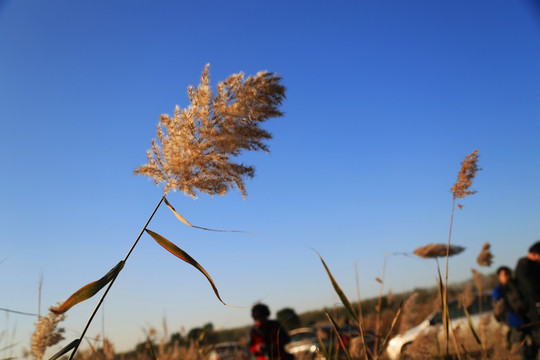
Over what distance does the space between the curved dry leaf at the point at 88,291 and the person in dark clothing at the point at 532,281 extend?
5.53m

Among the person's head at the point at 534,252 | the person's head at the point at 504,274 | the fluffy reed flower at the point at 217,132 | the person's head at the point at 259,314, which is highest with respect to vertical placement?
the fluffy reed flower at the point at 217,132

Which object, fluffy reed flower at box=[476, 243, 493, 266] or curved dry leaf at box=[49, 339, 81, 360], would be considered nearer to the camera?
curved dry leaf at box=[49, 339, 81, 360]

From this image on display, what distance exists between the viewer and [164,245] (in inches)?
71.4

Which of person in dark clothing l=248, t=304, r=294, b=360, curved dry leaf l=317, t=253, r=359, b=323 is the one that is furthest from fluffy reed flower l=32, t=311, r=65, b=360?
person in dark clothing l=248, t=304, r=294, b=360

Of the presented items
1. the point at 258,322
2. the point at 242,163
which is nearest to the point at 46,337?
the point at 242,163

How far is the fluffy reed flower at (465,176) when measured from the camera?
219cm

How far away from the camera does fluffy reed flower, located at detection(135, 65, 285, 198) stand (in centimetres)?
191

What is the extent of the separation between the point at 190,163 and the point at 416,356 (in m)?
1.97

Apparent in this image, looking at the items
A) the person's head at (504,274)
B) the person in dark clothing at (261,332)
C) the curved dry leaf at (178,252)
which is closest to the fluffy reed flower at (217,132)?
the curved dry leaf at (178,252)

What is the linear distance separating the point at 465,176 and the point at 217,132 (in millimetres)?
1380

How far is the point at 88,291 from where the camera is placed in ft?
5.32

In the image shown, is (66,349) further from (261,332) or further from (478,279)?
(261,332)

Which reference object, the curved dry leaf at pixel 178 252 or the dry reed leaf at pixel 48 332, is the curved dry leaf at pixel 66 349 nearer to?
the curved dry leaf at pixel 178 252

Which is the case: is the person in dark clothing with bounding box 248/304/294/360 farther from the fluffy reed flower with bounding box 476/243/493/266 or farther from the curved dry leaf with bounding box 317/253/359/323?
the curved dry leaf with bounding box 317/253/359/323
